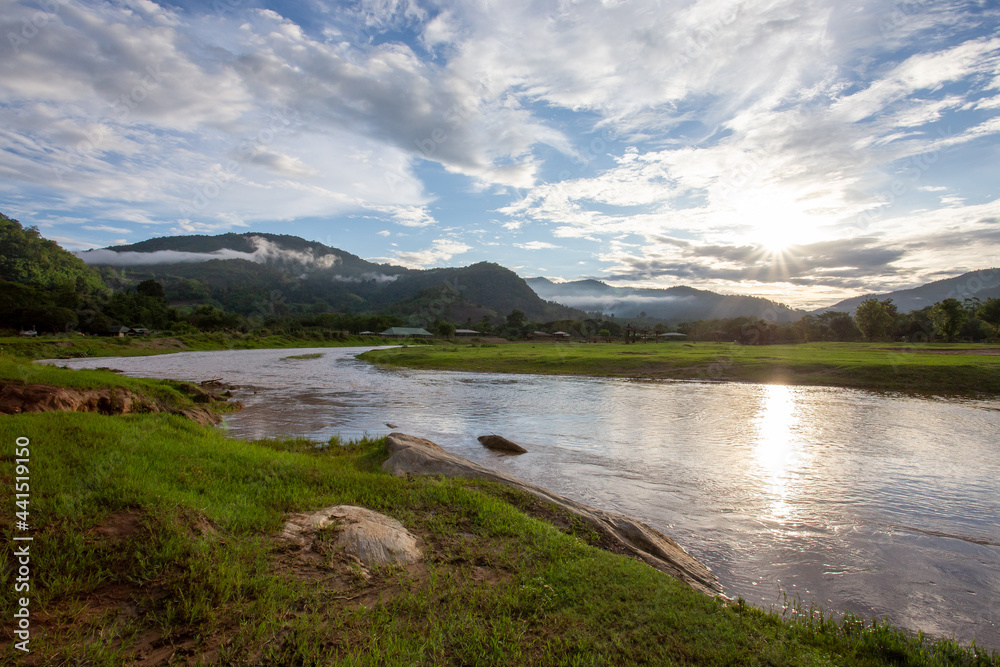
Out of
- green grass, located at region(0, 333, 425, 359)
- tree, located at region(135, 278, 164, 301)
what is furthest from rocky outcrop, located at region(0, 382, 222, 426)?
tree, located at region(135, 278, 164, 301)

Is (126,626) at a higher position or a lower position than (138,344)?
higher

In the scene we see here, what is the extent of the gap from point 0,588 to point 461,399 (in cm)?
2479

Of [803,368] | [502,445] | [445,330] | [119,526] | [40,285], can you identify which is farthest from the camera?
[445,330]

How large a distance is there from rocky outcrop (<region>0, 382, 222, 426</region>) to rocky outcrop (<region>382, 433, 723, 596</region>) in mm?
7215

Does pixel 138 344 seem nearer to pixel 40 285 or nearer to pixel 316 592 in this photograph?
pixel 40 285

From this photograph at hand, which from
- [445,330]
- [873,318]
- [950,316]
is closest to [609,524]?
[950,316]

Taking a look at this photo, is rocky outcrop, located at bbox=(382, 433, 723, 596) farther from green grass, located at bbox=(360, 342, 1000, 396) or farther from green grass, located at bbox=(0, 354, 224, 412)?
green grass, located at bbox=(360, 342, 1000, 396)

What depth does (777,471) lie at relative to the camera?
13.7 m

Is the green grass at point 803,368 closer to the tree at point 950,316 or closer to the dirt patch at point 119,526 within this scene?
the dirt patch at point 119,526

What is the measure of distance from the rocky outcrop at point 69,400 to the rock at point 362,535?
287 inches

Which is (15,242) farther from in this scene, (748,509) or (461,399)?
(748,509)

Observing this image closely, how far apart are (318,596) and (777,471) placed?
13346 millimetres

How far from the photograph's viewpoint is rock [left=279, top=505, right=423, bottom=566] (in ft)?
19.4

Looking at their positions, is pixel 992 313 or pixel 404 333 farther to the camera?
pixel 404 333
